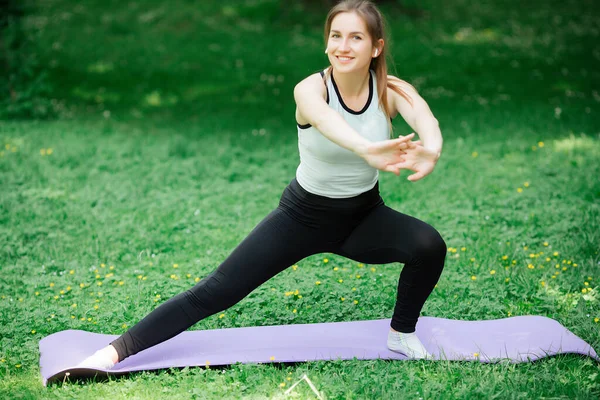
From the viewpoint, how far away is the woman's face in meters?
3.24

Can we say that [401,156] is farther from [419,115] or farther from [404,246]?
[404,246]

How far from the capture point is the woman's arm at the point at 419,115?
3.23 metres

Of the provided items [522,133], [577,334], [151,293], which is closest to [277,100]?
[522,133]

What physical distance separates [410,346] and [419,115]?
4.29 ft

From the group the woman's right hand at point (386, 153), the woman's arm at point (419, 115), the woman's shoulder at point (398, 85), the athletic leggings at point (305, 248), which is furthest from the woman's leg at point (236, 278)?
the woman's shoulder at point (398, 85)

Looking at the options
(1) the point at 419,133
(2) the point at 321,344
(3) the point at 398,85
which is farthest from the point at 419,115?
(2) the point at 321,344

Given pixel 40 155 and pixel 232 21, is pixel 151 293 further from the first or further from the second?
pixel 232 21

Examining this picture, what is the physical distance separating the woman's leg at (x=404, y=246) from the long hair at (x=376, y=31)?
0.55 meters

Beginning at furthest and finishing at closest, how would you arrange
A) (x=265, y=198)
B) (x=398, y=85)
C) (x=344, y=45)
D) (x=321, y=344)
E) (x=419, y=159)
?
(x=265, y=198) → (x=321, y=344) → (x=398, y=85) → (x=344, y=45) → (x=419, y=159)

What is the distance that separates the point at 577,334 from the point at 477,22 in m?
10.9

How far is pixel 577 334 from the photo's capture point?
4066 millimetres

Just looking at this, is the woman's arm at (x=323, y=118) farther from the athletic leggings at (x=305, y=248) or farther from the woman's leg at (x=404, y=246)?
the woman's leg at (x=404, y=246)

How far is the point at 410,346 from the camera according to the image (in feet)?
12.2

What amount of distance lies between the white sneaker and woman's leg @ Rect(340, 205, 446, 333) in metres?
0.27
